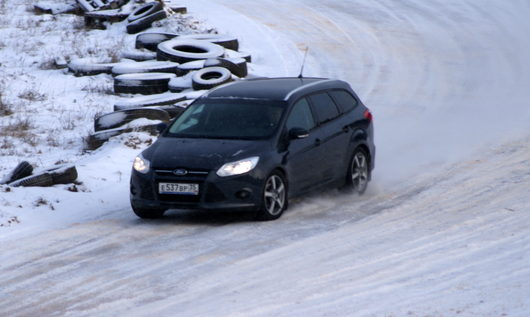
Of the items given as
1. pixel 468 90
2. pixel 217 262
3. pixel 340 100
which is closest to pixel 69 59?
pixel 468 90

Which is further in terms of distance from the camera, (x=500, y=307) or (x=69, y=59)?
(x=69, y=59)

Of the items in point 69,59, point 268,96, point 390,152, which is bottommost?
point 69,59

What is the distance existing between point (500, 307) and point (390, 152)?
8.67 meters

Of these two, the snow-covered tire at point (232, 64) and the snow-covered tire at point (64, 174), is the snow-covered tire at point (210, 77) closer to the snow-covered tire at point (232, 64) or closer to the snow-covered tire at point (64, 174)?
the snow-covered tire at point (232, 64)

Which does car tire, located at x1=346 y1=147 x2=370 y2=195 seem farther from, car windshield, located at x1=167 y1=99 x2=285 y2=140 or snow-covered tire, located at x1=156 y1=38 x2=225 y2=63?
snow-covered tire, located at x1=156 y1=38 x2=225 y2=63

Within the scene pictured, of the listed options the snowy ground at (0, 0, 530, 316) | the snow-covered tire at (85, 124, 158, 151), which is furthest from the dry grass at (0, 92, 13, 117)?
the snow-covered tire at (85, 124, 158, 151)

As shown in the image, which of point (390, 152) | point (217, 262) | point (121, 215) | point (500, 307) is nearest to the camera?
point (500, 307)

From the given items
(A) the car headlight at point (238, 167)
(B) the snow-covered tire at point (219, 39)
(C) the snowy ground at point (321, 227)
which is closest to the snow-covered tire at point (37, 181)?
(C) the snowy ground at point (321, 227)

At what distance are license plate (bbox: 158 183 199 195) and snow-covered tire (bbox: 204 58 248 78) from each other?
10901 mm

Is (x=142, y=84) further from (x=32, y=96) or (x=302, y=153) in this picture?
(x=302, y=153)

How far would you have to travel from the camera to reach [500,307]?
8039mm

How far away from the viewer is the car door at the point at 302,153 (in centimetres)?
1228

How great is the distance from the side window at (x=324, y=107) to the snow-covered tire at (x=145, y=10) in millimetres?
15447

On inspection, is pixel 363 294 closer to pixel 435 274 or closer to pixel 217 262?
pixel 435 274
